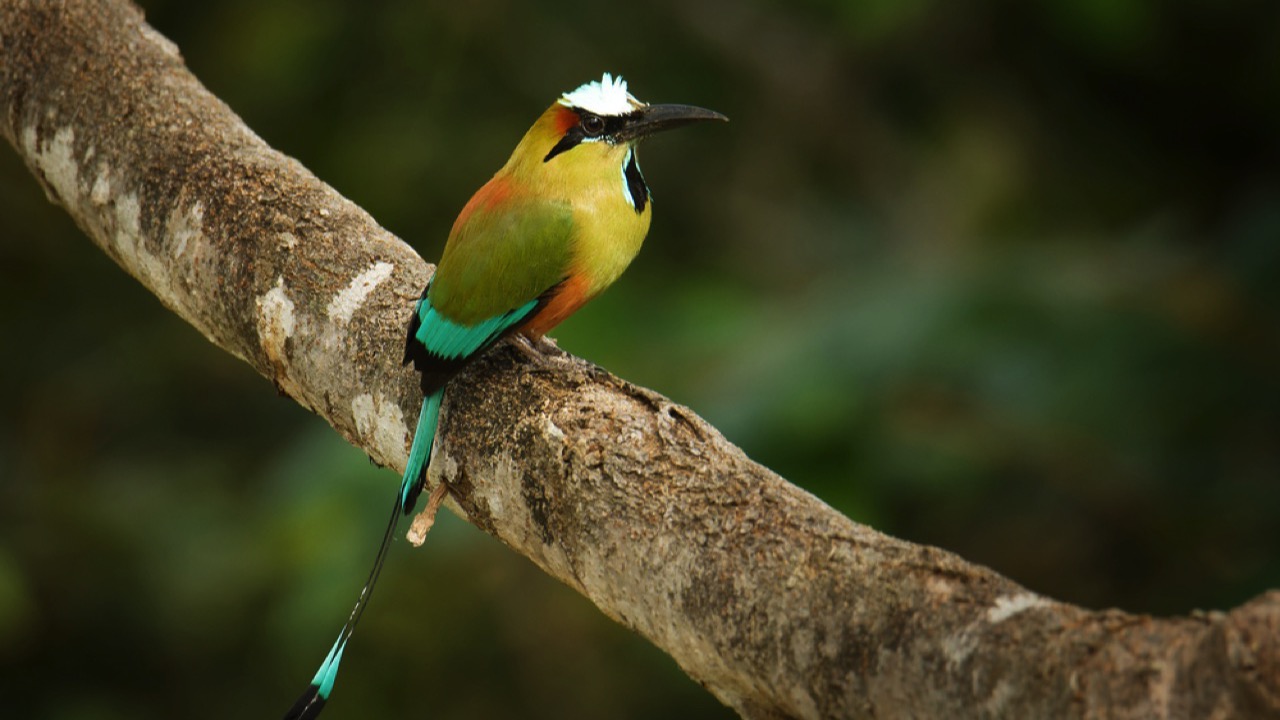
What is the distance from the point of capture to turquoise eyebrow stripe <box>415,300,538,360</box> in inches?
89.9

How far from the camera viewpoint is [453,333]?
7.73ft

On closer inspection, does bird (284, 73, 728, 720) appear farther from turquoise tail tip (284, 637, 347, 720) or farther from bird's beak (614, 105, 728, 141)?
turquoise tail tip (284, 637, 347, 720)

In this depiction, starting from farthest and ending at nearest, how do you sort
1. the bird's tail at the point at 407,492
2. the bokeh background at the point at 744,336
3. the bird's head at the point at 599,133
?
the bokeh background at the point at 744,336 < the bird's head at the point at 599,133 < the bird's tail at the point at 407,492

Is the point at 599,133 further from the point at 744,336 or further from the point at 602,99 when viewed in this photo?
the point at 744,336

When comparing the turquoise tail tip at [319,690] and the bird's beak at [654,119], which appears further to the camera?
the bird's beak at [654,119]

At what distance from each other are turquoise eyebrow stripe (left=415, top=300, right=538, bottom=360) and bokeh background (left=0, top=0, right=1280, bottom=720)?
93 centimetres

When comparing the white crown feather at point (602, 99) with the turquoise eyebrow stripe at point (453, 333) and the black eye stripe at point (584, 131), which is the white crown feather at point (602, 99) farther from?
the turquoise eyebrow stripe at point (453, 333)

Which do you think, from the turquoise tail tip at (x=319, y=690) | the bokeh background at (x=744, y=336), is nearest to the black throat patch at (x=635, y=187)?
the bokeh background at (x=744, y=336)

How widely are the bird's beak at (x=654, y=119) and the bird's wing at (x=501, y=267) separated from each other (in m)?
0.29

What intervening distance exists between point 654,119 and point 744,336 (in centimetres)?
113

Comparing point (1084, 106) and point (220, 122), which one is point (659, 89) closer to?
point (1084, 106)

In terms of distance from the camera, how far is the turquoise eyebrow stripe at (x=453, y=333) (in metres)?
2.28

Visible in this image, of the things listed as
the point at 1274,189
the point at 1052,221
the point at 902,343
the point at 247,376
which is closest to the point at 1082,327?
the point at 902,343

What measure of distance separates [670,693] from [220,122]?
2.63m
